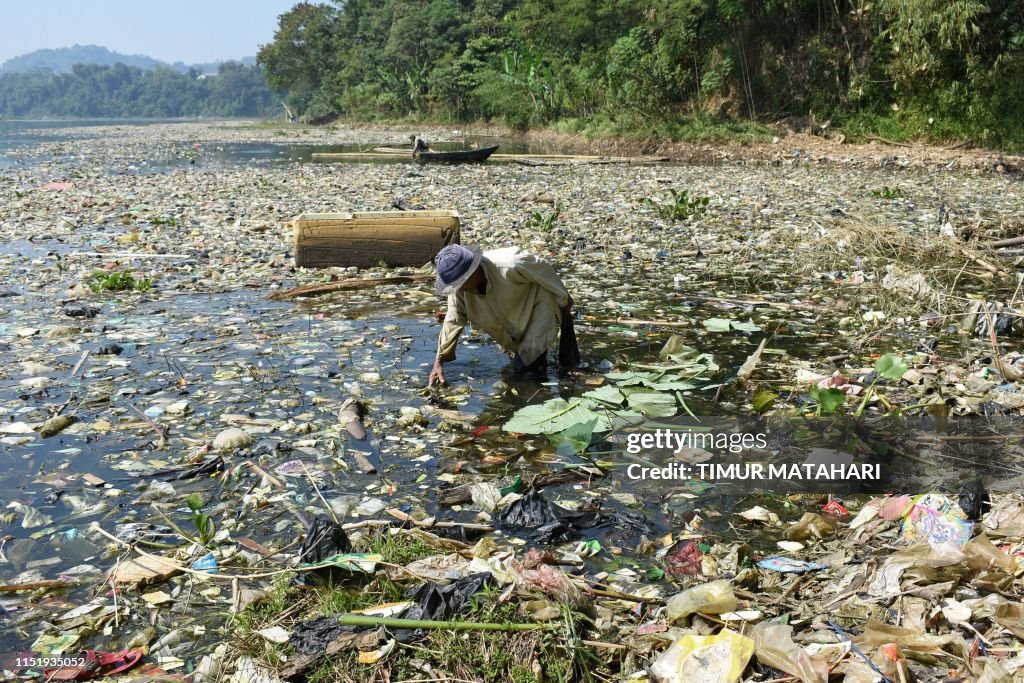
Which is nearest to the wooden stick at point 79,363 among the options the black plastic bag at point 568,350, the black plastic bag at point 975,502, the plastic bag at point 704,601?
the black plastic bag at point 568,350

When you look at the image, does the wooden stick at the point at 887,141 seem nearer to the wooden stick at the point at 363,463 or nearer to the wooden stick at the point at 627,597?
the wooden stick at the point at 363,463

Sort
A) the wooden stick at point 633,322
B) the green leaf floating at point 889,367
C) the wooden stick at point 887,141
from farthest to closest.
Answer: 1. the wooden stick at point 887,141
2. the wooden stick at point 633,322
3. the green leaf floating at point 889,367

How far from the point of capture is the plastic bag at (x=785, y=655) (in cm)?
237

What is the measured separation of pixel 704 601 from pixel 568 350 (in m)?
2.90

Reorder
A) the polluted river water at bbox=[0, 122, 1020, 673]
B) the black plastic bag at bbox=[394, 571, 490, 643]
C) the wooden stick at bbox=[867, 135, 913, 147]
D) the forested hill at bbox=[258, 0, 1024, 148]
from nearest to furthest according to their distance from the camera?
the black plastic bag at bbox=[394, 571, 490, 643], the polluted river water at bbox=[0, 122, 1020, 673], the forested hill at bbox=[258, 0, 1024, 148], the wooden stick at bbox=[867, 135, 913, 147]

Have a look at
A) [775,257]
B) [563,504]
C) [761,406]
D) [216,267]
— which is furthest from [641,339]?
[216,267]

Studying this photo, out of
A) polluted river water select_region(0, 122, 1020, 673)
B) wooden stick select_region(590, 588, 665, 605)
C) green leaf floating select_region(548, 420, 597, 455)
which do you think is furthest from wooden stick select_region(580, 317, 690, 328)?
wooden stick select_region(590, 588, 665, 605)

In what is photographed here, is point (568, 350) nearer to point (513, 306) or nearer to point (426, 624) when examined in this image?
point (513, 306)

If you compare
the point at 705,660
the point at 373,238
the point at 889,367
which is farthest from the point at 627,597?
the point at 373,238

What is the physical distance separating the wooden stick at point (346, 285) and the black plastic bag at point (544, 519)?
4634 millimetres

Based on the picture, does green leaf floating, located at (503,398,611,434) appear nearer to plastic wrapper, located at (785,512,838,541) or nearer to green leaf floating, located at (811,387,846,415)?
green leaf floating, located at (811,387,846,415)

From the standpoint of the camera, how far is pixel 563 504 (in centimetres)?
377

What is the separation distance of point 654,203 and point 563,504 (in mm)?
8772

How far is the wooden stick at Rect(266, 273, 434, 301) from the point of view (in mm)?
7613
